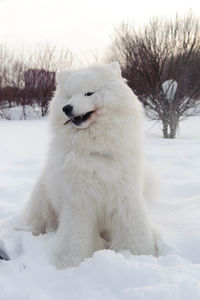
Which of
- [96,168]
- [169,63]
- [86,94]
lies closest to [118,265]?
[96,168]

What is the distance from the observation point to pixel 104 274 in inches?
65.6

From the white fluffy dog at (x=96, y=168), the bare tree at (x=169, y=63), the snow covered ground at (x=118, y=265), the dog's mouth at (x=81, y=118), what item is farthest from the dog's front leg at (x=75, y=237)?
the bare tree at (x=169, y=63)

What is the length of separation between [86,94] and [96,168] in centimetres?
60

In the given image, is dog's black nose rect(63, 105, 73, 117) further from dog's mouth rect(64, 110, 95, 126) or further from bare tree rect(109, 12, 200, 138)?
bare tree rect(109, 12, 200, 138)

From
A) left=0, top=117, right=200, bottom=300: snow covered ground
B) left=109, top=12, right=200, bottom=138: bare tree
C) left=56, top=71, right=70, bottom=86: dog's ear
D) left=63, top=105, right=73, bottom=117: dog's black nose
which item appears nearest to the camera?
left=0, top=117, right=200, bottom=300: snow covered ground

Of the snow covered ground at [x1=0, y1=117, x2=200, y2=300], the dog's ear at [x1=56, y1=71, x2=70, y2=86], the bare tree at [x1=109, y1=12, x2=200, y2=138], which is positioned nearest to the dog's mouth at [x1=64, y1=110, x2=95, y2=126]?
the dog's ear at [x1=56, y1=71, x2=70, y2=86]

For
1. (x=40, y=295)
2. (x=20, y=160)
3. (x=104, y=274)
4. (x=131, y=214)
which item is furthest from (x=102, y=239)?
(x=20, y=160)

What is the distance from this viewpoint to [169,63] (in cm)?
855

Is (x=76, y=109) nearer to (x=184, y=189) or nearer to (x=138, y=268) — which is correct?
(x=138, y=268)

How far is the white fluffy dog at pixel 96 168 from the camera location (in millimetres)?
2162

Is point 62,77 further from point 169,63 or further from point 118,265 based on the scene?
point 169,63

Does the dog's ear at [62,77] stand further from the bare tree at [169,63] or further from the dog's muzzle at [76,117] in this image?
the bare tree at [169,63]

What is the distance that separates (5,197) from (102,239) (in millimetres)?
1720

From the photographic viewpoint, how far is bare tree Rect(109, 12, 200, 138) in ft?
27.0
